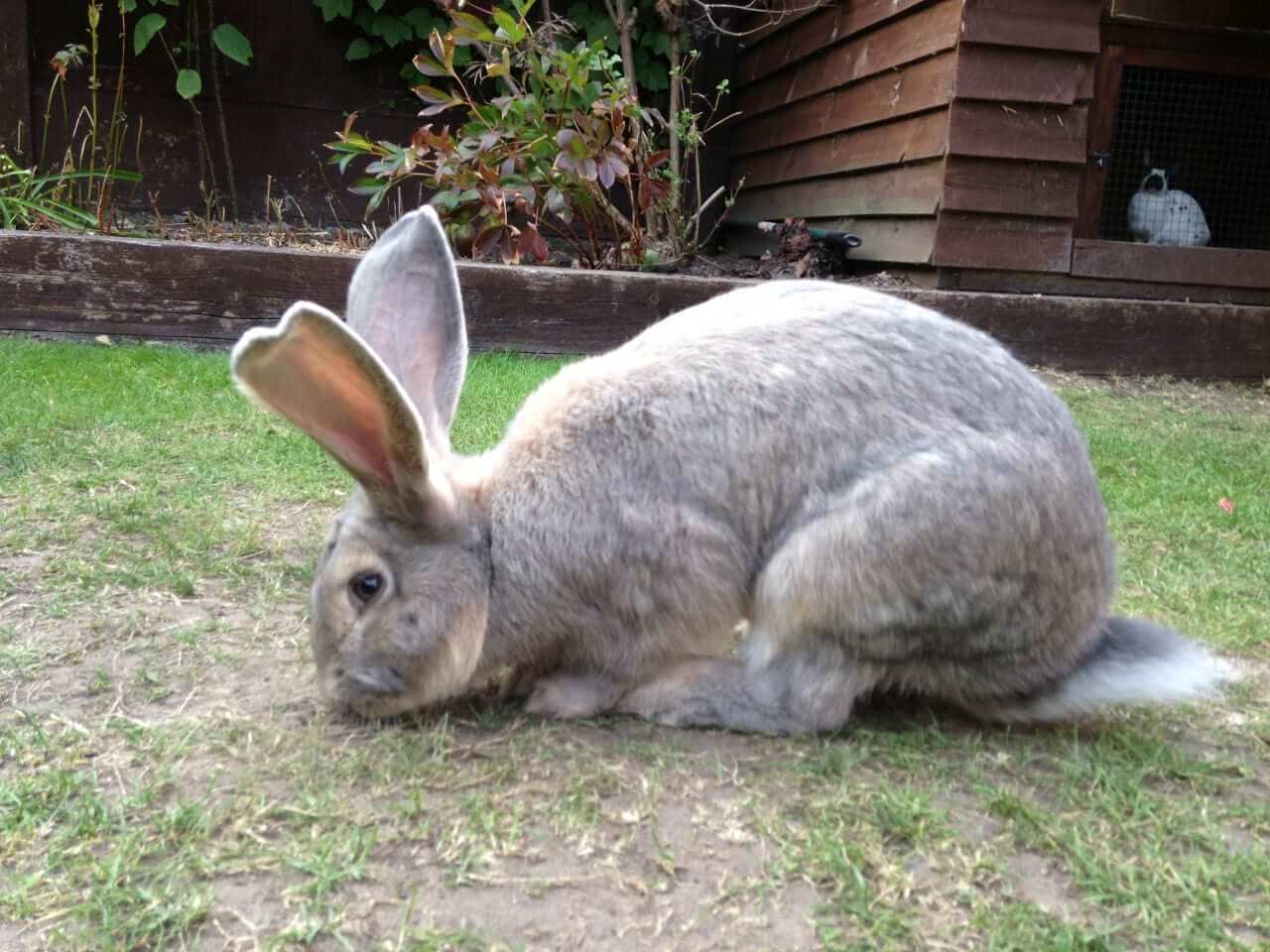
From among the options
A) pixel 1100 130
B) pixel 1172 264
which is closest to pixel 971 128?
pixel 1100 130

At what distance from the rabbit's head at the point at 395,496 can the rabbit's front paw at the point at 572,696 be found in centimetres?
17

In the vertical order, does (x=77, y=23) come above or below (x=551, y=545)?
above

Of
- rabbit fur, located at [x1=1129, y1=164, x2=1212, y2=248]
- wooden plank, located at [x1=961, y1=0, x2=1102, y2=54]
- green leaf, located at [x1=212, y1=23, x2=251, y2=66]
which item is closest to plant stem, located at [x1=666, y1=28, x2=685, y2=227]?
wooden plank, located at [x1=961, y1=0, x2=1102, y2=54]

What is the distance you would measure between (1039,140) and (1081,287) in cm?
96

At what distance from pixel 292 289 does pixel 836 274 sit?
3574mm

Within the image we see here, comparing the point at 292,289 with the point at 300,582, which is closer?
the point at 300,582

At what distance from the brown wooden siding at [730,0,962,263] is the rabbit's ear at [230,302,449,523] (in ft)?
15.9

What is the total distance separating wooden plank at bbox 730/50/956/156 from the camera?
6172mm

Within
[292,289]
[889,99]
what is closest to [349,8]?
[292,289]

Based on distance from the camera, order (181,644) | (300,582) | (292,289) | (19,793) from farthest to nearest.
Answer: (292,289) → (300,582) → (181,644) → (19,793)

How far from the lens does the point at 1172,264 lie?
653cm

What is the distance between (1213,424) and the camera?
5.23 meters

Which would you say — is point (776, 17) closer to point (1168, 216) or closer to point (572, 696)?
point (1168, 216)

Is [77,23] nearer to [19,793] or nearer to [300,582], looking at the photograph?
[300,582]
